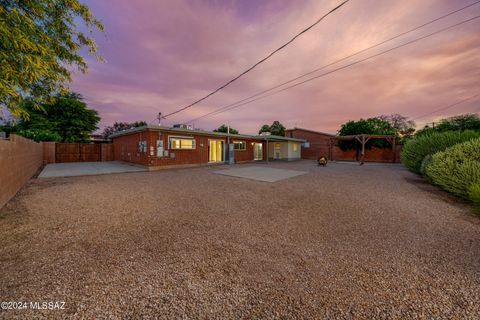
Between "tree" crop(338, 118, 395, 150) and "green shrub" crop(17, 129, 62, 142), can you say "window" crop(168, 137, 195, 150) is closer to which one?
"green shrub" crop(17, 129, 62, 142)

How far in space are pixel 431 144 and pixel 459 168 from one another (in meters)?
4.99

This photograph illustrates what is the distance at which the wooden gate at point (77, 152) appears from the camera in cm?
1642

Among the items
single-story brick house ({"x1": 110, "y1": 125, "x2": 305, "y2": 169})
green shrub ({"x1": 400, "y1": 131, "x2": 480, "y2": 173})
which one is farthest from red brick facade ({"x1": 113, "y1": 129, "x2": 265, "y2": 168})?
green shrub ({"x1": 400, "y1": 131, "x2": 480, "y2": 173})

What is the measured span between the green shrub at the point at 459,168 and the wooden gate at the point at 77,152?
24.6 m

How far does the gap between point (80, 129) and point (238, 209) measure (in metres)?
29.1

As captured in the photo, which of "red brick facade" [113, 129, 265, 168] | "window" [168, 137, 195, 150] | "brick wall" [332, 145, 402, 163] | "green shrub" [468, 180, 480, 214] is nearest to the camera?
"green shrub" [468, 180, 480, 214]

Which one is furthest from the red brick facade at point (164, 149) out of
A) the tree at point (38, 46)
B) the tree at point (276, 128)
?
the tree at point (276, 128)

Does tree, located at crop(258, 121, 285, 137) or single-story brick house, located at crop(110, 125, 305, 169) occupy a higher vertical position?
tree, located at crop(258, 121, 285, 137)

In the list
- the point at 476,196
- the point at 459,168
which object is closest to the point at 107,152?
the point at 476,196

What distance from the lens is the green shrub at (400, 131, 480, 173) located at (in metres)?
8.42

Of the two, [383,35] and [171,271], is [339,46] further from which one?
[171,271]

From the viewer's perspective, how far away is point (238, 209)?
4551 mm

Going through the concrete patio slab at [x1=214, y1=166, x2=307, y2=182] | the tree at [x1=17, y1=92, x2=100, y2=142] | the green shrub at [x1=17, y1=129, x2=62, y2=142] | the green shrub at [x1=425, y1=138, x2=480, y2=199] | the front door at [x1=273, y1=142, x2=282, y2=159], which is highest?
the tree at [x1=17, y1=92, x2=100, y2=142]

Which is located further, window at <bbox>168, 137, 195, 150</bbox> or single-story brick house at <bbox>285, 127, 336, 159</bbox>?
single-story brick house at <bbox>285, 127, 336, 159</bbox>
